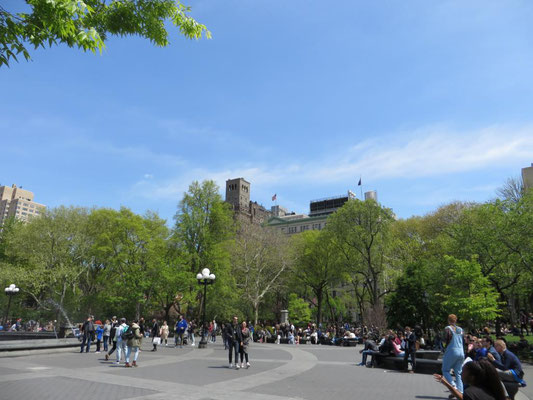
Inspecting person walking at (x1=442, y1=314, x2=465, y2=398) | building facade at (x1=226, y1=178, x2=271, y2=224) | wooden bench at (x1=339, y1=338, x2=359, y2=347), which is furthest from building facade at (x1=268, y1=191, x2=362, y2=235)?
person walking at (x1=442, y1=314, x2=465, y2=398)

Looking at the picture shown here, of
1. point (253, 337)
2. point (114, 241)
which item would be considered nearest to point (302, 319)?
point (253, 337)

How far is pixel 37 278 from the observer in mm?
40250

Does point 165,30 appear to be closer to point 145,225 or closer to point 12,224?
point 145,225

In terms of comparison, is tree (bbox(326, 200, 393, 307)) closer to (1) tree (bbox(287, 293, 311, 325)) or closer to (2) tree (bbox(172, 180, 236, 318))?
(1) tree (bbox(287, 293, 311, 325))

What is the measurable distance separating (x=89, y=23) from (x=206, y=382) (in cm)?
927

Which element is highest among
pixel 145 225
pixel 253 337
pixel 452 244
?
pixel 145 225

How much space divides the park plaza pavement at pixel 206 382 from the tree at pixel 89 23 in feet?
23.6

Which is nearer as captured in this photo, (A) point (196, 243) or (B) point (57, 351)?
(B) point (57, 351)

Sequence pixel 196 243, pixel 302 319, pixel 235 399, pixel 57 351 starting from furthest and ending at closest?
pixel 302 319 → pixel 196 243 → pixel 57 351 → pixel 235 399

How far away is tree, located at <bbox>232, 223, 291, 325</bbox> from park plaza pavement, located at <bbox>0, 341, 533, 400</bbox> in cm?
2760

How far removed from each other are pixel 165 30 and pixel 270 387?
8910 mm

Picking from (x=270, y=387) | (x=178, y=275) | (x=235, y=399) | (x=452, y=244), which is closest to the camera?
(x=235, y=399)

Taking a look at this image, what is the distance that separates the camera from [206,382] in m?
10.6

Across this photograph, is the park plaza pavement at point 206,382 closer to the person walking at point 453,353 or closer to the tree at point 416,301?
the person walking at point 453,353
